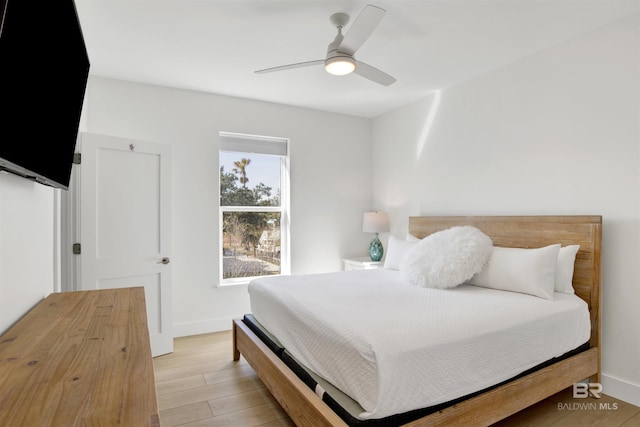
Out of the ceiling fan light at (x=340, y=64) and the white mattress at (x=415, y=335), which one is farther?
the ceiling fan light at (x=340, y=64)

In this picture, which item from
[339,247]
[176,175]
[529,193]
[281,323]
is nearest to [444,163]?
[529,193]

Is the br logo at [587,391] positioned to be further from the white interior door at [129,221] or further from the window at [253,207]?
the white interior door at [129,221]

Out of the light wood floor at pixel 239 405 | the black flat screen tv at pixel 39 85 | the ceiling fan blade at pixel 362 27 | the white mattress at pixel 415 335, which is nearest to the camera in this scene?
the black flat screen tv at pixel 39 85

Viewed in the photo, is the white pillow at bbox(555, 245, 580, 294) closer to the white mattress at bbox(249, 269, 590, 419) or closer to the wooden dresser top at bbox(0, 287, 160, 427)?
the white mattress at bbox(249, 269, 590, 419)

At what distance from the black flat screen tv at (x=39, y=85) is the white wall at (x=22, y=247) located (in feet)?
0.38

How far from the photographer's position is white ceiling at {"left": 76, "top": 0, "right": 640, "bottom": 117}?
7.20 ft

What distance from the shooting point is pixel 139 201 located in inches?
122

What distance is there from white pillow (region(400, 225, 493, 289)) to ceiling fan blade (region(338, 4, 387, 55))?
1.60m

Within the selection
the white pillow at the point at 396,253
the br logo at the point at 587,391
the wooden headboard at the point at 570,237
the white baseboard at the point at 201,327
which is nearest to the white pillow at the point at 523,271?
the wooden headboard at the point at 570,237

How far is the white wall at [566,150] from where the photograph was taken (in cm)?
232

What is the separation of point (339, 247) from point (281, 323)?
7.72 ft

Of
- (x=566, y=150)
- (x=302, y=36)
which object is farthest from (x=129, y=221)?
(x=566, y=150)

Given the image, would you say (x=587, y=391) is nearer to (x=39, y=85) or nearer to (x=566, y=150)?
(x=566, y=150)

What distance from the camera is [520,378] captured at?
1856 millimetres
